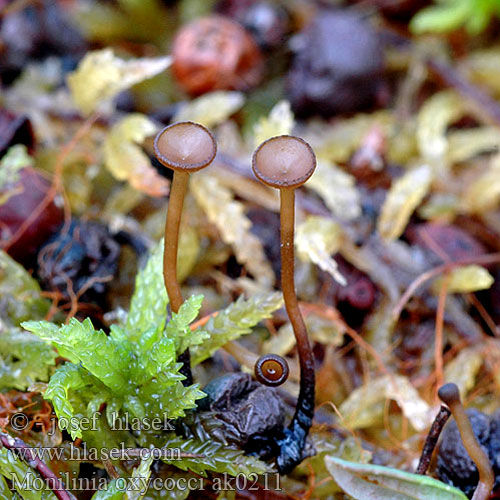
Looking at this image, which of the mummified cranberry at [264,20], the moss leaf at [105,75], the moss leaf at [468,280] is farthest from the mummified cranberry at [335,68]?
the moss leaf at [468,280]

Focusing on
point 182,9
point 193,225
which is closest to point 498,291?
point 193,225

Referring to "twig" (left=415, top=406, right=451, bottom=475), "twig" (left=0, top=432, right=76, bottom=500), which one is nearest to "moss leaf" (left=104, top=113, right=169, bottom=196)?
"twig" (left=0, top=432, right=76, bottom=500)

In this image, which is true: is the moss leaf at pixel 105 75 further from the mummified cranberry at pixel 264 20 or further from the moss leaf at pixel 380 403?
the moss leaf at pixel 380 403

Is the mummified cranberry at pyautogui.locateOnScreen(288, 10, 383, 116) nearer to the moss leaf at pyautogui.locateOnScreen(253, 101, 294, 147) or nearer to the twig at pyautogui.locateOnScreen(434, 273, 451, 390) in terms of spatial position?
the moss leaf at pyautogui.locateOnScreen(253, 101, 294, 147)

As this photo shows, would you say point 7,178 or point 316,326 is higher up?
point 7,178

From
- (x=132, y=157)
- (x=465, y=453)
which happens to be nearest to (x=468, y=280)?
(x=465, y=453)

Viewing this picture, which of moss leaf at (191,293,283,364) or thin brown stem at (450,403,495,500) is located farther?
moss leaf at (191,293,283,364)

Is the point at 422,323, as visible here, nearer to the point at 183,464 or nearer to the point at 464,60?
the point at 183,464
